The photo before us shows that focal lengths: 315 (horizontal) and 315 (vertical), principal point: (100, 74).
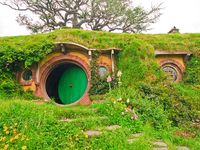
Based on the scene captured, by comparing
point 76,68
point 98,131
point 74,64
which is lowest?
point 98,131

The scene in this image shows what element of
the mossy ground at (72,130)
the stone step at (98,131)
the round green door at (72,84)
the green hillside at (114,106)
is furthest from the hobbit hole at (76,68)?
the stone step at (98,131)

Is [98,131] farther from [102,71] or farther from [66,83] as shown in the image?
[66,83]

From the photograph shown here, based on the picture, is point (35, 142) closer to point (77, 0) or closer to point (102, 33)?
point (102, 33)

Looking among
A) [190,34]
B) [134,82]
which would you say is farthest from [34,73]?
[190,34]

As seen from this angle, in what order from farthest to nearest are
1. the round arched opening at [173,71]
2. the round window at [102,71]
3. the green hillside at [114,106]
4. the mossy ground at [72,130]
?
the round arched opening at [173,71], the round window at [102,71], the green hillside at [114,106], the mossy ground at [72,130]

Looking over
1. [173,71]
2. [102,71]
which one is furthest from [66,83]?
[173,71]

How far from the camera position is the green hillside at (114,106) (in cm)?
712

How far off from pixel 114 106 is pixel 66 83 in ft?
23.9

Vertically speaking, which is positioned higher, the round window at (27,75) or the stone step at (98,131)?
the round window at (27,75)

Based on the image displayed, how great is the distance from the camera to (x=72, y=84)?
15.4m

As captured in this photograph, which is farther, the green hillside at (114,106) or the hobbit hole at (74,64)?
the hobbit hole at (74,64)

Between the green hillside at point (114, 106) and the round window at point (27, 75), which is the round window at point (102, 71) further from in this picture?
the round window at point (27, 75)

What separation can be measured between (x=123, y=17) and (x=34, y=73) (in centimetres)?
1259

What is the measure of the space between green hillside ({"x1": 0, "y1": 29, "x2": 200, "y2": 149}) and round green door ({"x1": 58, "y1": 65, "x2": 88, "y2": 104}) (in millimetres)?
1490
